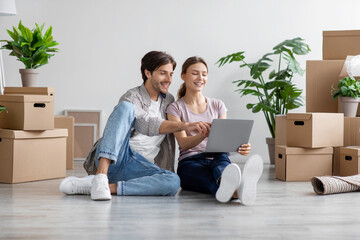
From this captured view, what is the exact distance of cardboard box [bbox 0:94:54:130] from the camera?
10.0 ft

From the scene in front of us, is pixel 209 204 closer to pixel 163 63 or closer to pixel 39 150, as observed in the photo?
pixel 163 63

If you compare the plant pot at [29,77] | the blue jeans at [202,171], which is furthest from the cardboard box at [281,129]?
the plant pot at [29,77]

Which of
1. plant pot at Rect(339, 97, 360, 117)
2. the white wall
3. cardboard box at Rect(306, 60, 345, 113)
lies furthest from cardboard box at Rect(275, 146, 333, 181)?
the white wall

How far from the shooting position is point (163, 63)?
2748 millimetres

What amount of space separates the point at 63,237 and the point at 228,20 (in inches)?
125

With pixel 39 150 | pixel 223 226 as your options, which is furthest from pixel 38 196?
pixel 223 226

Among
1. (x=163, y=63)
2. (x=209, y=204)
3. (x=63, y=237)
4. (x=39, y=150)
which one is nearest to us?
(x=63, y=237)

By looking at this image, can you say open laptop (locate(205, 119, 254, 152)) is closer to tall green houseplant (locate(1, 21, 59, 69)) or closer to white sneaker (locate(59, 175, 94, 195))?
white sneaker (locate(59, 175, 94, 195))

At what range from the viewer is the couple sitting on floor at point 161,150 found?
7.89 feet

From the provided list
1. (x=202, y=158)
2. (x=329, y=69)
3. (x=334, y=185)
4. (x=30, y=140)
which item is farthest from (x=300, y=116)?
(x=30, y=140)

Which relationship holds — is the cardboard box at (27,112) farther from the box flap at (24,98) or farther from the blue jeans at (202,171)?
the blue jeans at (202,171)

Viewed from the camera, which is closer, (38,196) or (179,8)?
(38,196)

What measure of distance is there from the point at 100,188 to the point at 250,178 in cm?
70

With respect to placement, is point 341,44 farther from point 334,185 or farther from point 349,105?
point 334,185
